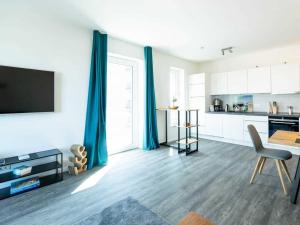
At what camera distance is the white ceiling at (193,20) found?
2441 mm

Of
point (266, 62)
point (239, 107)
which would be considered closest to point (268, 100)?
point (239, 107)

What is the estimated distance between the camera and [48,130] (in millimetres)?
2814

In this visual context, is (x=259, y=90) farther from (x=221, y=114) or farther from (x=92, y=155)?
(x=92, y=155)

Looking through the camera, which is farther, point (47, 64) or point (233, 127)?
point (233, 127)

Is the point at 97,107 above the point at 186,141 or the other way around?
above

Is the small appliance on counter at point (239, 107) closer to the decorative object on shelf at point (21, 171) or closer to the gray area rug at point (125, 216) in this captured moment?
the gray area rug at point (125, 216)

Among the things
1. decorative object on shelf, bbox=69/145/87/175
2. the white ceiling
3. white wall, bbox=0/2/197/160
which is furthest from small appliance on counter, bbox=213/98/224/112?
decorative object on shelf, bbox=69/145/87/175

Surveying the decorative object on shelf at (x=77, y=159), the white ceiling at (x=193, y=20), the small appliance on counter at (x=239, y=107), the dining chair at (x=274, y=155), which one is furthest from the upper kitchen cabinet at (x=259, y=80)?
the decorative object on shelf at (x=77, y=159)

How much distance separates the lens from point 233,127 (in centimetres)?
481

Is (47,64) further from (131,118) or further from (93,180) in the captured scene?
(131,118)

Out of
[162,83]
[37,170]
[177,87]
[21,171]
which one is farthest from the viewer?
[177,87]

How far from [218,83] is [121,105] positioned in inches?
129

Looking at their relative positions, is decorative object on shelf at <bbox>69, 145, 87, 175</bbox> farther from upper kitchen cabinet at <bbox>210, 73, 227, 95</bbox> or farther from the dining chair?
upper kitchen cabinet at <bbox>210, 73, 227, 95</bbox>

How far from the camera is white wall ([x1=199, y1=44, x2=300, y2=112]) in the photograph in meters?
4.36
